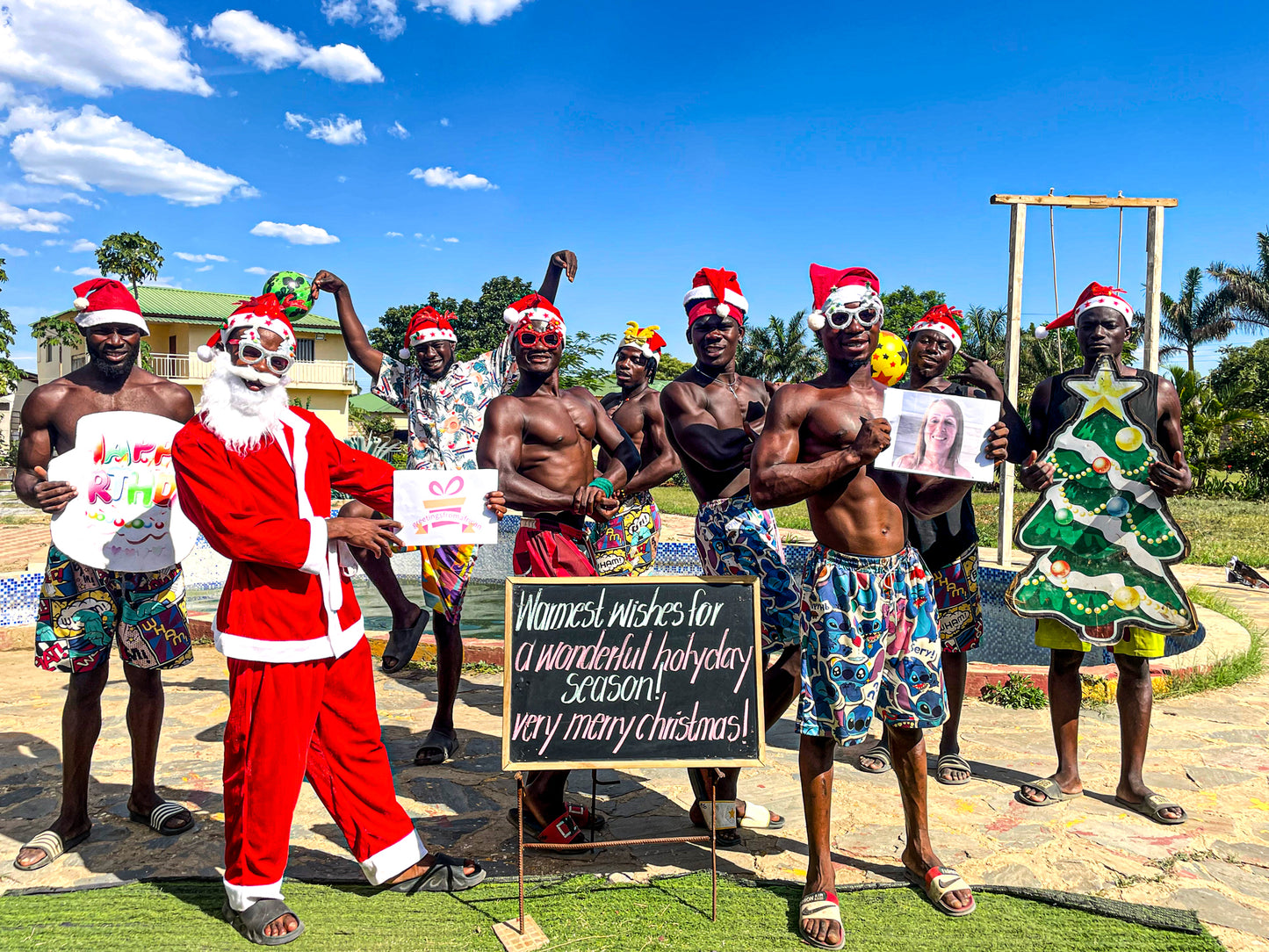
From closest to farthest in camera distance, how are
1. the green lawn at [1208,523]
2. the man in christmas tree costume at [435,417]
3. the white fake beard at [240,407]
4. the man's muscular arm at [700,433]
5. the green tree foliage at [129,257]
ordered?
the white fake beard at [240,407] < the man's muscular arm at [700,433] < the man in christmas tree costume at [435,417] < the green lawn at [1208,523] < the green tree foliage at [129,257]

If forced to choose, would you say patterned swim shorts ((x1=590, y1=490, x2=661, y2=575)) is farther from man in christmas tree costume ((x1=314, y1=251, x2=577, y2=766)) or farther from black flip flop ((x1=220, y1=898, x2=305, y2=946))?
black flip flop ((x1=220, y1=898, x2=305, y2=946))

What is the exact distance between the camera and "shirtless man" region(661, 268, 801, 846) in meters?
3.90

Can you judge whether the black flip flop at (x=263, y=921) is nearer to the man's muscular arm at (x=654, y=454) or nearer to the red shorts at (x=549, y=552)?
the red shorts at (x=549, y=552)

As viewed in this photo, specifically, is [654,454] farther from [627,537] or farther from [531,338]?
[531,338]

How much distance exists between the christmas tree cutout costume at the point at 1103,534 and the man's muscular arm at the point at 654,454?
6.26ft

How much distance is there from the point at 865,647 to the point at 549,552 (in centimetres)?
146

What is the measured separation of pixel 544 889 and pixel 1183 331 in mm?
43311

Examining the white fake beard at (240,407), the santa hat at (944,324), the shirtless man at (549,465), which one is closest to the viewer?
the white fake beard at (240,407)

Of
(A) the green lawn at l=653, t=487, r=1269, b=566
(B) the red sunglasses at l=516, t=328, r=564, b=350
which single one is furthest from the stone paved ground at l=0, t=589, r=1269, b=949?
(A) the green lawn at l=653, t=487, r=1269, b=566

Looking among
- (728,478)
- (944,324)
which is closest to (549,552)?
(728,478)

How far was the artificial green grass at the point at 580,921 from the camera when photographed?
2.90 meters

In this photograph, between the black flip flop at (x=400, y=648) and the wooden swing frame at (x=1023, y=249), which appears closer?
the black flip flop at (x=400, y=648)

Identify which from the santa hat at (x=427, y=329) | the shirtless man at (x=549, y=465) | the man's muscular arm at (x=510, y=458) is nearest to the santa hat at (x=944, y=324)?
the shirtless man at (x=549, y=465)

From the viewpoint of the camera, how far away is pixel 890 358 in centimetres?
386
